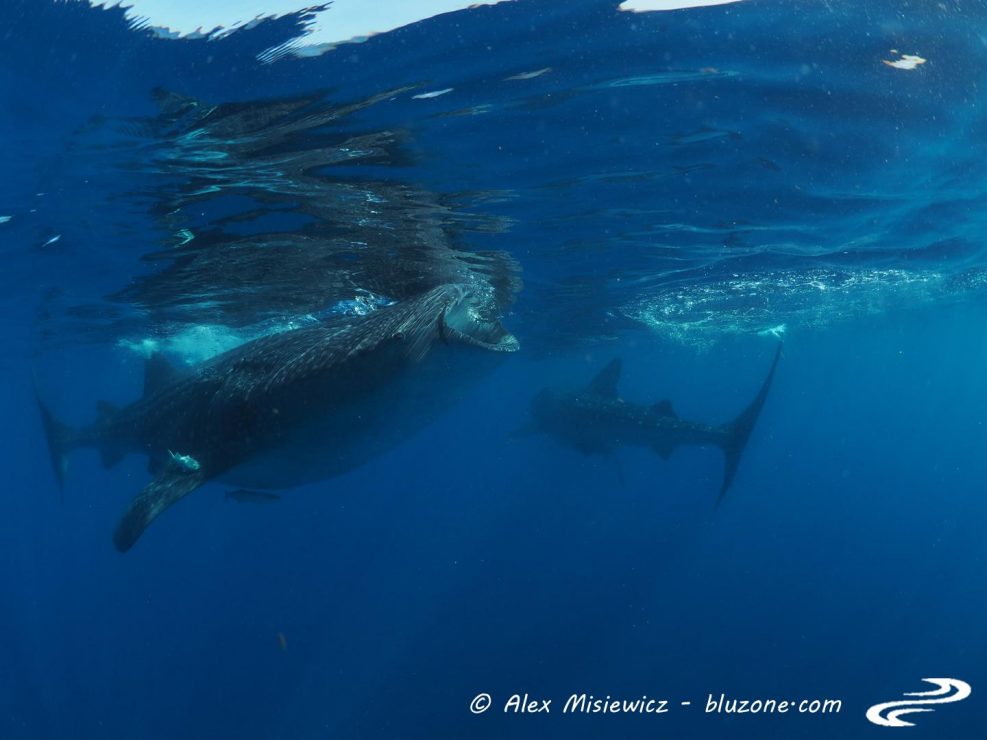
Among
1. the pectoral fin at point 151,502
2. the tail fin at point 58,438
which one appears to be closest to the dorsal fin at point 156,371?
the tail fin at point 58,438

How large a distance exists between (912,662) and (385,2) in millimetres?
25619

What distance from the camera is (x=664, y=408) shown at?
15.9 meters

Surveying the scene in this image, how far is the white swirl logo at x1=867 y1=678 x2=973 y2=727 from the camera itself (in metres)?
16.4

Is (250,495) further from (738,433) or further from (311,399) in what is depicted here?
(738,433)

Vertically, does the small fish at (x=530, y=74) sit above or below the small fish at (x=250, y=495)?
above

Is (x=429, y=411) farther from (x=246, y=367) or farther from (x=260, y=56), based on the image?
(x=260, y=56)

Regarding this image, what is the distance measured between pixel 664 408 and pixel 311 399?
11292mm

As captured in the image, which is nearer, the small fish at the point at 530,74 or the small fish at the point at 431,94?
the small fish at the point at 530,74

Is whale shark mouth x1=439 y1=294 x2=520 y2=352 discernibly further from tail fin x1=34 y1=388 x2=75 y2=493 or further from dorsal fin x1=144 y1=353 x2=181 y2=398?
tail fin x1=34 y1=388 x2=75 y2=493

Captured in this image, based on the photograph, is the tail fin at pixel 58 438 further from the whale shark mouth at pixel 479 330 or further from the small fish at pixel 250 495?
the whale shark mouth at pixel 479 330

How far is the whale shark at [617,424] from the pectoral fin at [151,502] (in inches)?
422

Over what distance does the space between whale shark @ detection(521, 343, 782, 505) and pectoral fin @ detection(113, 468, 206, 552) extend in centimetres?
1072

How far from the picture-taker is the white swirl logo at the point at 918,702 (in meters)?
16.4

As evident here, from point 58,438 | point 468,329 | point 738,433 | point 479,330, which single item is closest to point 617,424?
point 738,433
